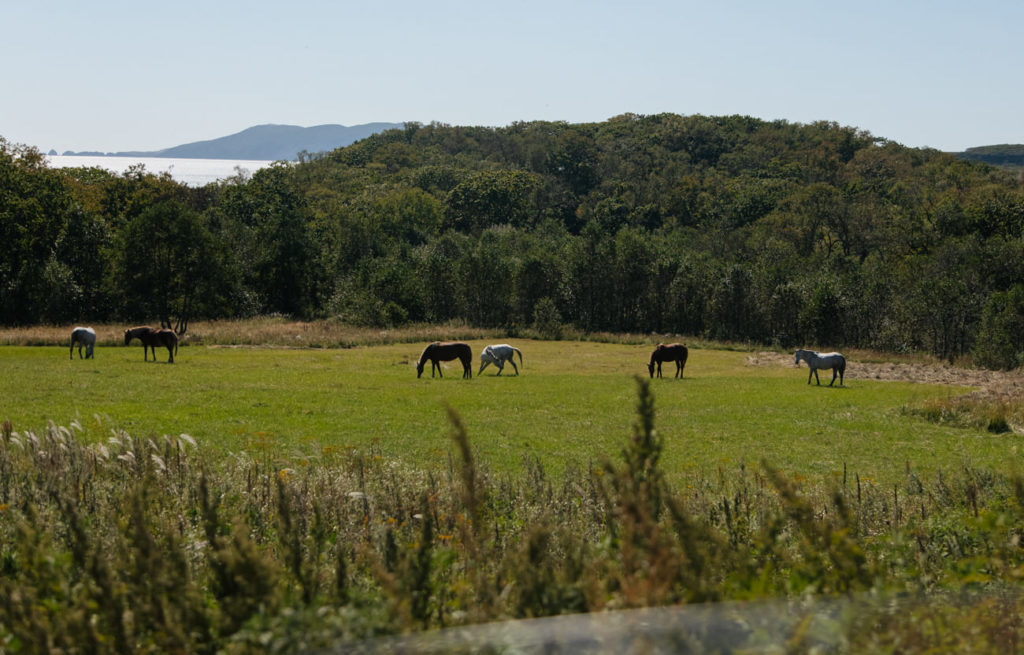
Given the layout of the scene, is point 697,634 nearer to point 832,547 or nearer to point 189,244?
point 832,547

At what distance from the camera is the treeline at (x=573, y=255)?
5431 centimetres

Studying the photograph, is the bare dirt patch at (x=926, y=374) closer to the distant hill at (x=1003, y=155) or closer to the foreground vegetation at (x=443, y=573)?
the foreground vegetation at (x=443, y=573)

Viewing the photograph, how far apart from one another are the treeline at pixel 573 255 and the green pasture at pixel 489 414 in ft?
72.2

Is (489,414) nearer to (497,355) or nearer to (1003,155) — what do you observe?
(497,355)

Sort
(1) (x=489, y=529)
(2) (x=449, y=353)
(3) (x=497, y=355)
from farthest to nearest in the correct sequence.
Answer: (3) (x=497, y=355) < (2) (x=449, y=353) < (1) (x=489, y=529)

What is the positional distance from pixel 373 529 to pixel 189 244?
50.8 m

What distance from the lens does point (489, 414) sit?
69.6 feet

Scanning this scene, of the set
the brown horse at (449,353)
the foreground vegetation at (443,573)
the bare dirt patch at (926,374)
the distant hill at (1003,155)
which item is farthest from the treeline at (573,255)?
the distant hill at (1003,155)

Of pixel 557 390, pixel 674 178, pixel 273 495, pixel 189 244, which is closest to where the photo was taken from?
pixel 273 495

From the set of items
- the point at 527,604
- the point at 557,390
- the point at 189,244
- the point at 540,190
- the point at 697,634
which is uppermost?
the point at 540,190

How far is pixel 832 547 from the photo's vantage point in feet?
13.5

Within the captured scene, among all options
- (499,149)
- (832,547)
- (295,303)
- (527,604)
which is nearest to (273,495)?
(527,604)

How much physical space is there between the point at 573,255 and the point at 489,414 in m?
52.0

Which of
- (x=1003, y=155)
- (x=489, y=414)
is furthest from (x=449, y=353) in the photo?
(x=1003, y=155)
